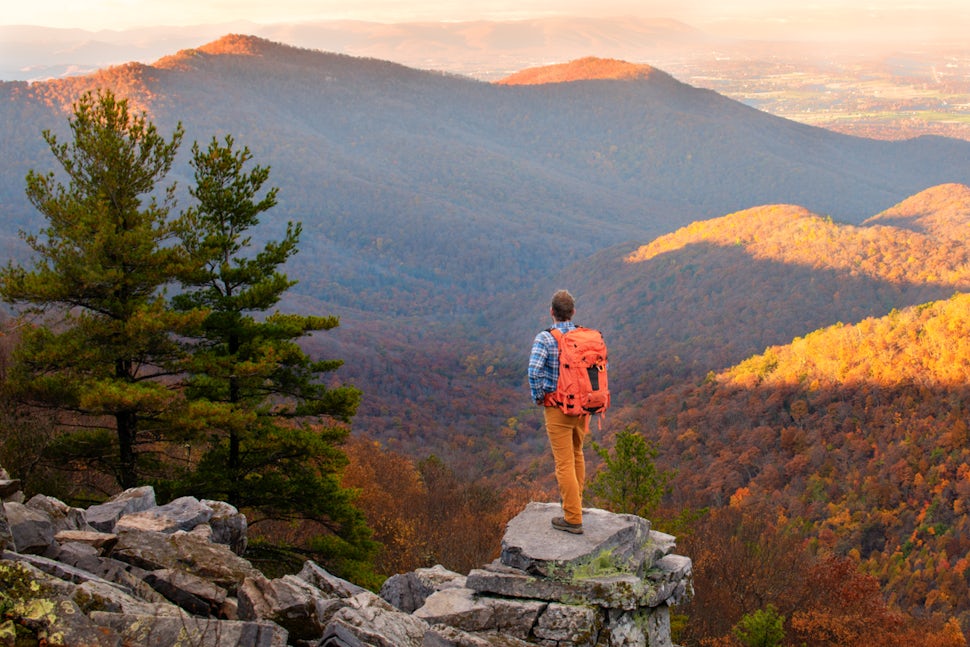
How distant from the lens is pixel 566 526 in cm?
1105

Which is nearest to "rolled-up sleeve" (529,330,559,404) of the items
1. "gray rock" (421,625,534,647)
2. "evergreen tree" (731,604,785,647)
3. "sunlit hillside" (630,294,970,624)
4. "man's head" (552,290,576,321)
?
"man's head" (552,290,576,321)

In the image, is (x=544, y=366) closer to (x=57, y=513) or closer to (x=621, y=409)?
(x=57, y=513)

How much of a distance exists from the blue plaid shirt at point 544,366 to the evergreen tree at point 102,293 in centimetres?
717

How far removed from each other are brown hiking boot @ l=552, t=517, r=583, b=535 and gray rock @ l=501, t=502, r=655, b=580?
0.06 meters

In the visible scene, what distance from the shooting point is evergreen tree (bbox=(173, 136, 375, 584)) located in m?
15.8

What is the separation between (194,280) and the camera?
16047 millimetres

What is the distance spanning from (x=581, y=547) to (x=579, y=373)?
7.36 feet

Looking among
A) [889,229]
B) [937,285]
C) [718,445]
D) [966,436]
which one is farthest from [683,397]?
[889,229]

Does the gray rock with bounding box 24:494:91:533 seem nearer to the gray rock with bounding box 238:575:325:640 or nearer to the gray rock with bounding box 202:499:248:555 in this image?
the gray rock with bounding box 202:499:248:555

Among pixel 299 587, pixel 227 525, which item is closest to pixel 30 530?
pixel 299 587

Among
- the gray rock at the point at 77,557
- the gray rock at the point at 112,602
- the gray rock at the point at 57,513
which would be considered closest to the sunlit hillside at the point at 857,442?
the gray rock at the point at 57,513

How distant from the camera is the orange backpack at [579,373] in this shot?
10.1 metres

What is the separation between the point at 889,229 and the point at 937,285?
94.7ft

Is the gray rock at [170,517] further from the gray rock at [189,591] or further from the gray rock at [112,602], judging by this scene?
the gray rock at [112,602]
